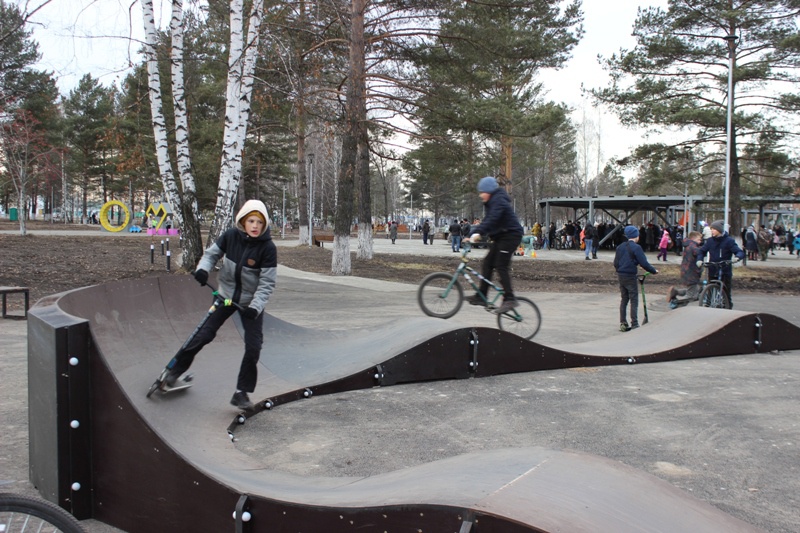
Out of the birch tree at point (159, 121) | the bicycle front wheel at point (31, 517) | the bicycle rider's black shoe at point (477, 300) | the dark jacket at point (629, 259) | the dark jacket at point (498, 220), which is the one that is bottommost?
the bicycle front wheel at point (31, 517)

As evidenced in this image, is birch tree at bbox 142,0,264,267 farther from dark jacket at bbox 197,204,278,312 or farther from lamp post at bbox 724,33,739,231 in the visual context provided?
lamp post at bbox 724,33,739,231

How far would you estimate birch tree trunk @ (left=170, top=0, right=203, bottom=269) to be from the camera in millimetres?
14109

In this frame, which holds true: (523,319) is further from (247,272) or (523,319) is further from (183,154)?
(183,154)

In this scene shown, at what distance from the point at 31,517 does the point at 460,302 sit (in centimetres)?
736

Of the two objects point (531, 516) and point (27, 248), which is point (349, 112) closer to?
point (27, 248)

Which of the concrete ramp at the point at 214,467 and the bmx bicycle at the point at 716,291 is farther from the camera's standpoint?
the bmx bicycle at the point at 716,291

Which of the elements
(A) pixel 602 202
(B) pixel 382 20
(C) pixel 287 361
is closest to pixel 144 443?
(C) pixel 287 361

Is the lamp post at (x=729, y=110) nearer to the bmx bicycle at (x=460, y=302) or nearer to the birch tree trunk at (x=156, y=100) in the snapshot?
the bmx bicycle at (x=460, y=302)

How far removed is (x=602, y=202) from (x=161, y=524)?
41.2m

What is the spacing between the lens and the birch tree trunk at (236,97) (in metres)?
14.0

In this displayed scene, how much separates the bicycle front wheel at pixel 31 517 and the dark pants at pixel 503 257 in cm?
669

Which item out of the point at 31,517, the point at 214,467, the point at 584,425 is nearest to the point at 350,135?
the point at 584,425

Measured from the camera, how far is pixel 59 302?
4305 millimetres

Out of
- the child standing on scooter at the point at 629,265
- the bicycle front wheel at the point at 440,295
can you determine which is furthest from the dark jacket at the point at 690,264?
the bicycle front wheel at the point at 440,295
